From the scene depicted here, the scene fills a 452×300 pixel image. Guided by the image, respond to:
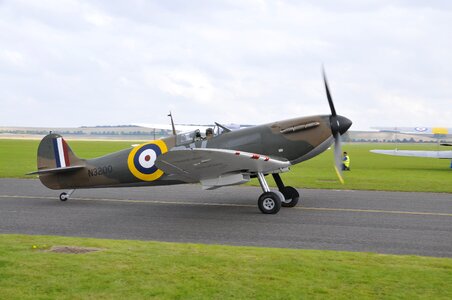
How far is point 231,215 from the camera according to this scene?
13.1m

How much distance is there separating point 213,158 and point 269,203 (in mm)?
1968

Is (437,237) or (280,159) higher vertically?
(280,159)

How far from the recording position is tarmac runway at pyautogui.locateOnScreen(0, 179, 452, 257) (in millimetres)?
9781

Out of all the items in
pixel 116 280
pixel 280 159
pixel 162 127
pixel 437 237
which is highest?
pixel 162 127

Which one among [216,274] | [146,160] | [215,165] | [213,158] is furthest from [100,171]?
[216,274]

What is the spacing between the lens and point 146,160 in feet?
47.6

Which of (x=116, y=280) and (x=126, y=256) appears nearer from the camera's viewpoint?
(x=116, y=280)

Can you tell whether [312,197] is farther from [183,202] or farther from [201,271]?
[201,271]

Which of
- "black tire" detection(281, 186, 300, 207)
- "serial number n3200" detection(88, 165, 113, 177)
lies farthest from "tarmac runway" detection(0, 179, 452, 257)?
"serial number n3200" detection(88, 165, 113, 177)

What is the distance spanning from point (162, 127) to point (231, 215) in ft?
45.8

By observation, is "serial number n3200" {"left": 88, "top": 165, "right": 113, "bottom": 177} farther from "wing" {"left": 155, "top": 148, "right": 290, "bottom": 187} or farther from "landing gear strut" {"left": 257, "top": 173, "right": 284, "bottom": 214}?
"landing gear strut" {"left": 257, "top": 173, "right": 284, "bottom": 214}

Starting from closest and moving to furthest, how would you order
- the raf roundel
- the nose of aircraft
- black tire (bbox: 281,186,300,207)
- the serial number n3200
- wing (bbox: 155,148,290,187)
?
wing (bbox: 155,148,290,187) → the nose of aircraft → the raf roundel → black tire (bbox: 281,186,300,207) → the serial number n3200

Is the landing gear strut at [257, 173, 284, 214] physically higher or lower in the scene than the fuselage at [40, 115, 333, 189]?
lower

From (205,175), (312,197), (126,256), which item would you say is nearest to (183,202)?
(205,175)
